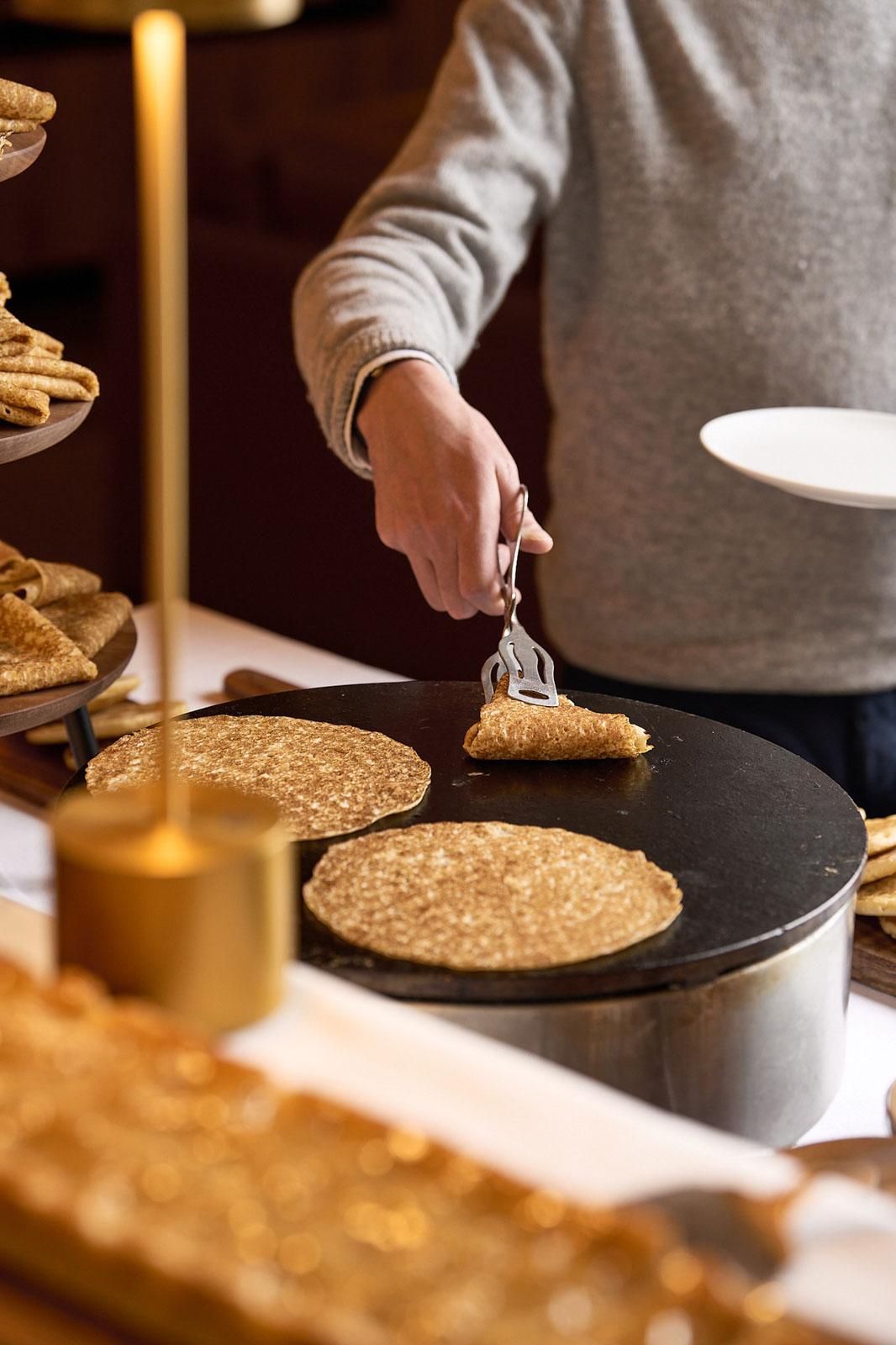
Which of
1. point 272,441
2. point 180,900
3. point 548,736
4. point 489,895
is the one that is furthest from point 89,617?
point 272,441

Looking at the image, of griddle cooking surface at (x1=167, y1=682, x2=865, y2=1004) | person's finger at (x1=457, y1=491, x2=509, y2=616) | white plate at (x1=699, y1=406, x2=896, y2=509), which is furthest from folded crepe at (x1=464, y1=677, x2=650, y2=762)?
white plate at (x1=699, y1=406, x2=896, y2=509)

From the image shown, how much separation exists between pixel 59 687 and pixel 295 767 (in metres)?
0.25

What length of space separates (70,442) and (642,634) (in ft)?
11.4

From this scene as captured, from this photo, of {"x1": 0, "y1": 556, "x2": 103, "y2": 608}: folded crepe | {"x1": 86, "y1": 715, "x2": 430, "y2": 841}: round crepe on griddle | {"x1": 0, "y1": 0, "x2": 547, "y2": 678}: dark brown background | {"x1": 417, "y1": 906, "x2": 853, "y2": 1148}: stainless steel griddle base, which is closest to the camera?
{"x1": 417, "y1": 906, "x2": 853, "y2": 1148}: stainless steel griddle base

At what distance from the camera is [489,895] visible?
823 mm

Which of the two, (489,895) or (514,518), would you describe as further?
(514,518)

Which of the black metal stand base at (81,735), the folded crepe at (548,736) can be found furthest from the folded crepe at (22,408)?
the folded crepe at (548,736)

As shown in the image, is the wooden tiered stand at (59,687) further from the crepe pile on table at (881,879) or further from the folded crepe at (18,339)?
the crepe pile on table at (881,879)

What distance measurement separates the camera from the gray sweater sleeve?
152 cm

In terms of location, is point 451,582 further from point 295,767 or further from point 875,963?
point 875,963

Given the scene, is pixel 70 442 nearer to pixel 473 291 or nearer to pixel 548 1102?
pixel 473 291

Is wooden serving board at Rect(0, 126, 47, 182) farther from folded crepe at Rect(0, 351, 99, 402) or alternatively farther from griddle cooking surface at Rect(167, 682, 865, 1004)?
griddle cooking surface at Rect(167, 682, 865, 1004)

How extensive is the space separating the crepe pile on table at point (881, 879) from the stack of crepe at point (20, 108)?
0.77 m

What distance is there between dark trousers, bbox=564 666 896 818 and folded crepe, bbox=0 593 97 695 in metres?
0.80
